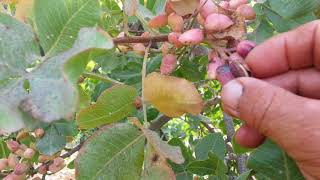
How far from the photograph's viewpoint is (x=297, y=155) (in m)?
0.73

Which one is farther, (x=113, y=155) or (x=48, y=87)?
(x=113, y=155)

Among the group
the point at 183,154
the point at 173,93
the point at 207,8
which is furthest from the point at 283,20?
the point at 183,154

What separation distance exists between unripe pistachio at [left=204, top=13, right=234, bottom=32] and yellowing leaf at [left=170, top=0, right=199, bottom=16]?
47 millimetres

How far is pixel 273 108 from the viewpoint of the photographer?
70 cm

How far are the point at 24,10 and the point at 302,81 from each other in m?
0.48

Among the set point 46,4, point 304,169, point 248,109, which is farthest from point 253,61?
point 46,4

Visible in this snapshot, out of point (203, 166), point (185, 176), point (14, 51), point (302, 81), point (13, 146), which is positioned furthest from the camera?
point (13, 146)

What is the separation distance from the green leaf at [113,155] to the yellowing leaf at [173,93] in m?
0.08

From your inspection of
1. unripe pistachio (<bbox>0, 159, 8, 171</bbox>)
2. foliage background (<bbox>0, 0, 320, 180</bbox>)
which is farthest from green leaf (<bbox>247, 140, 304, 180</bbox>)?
unripe pistachio (<bbox>0, 159, 8, 171</bbox>)

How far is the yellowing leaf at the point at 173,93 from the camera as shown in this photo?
70 centimetres

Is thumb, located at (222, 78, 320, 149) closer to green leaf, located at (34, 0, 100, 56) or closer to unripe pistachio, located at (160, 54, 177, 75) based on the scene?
unripe pistachio, located at (160, 54, 177, 75)

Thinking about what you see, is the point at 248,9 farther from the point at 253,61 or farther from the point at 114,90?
the point at 114,90

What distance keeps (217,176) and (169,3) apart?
0.33m

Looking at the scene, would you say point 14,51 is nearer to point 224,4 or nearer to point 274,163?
point 224,4
